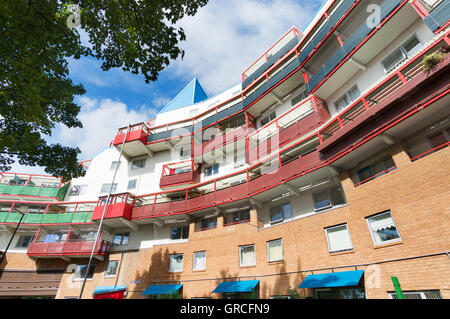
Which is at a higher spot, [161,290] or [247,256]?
[247,256]

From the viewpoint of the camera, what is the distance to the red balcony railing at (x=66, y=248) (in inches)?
1014

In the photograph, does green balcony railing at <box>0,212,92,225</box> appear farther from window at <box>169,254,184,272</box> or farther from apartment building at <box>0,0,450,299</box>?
window at <box>169,254,184,272</box>

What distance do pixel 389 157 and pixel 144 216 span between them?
22.4 meters

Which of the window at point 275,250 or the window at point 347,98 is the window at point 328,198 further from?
the window at point 347,98

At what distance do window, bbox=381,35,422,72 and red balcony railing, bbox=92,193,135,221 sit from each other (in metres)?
26.4

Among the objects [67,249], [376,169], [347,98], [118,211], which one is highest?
[347,98]

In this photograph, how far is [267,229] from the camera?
1888 cm

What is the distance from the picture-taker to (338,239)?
1491 cm

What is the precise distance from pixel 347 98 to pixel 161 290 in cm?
2220

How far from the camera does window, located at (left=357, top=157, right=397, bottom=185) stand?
13523 millimetres

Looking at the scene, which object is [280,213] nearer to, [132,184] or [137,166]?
[132,184]

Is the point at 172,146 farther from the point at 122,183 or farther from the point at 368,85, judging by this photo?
the point at 368,85

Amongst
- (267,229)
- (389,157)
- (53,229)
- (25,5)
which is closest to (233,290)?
(267,229)

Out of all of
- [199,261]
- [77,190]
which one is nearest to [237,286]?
[199,261]
